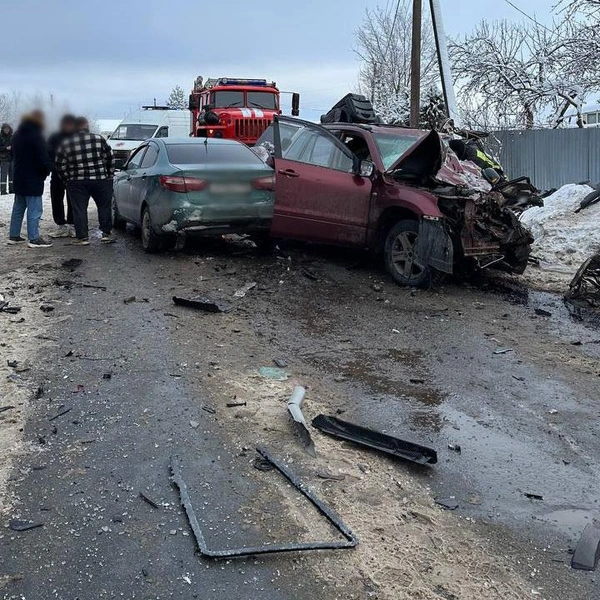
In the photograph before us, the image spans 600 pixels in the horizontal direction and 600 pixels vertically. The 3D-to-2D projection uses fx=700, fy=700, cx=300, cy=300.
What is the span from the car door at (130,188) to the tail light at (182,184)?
1.08 metres

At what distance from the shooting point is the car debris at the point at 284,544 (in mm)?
3119

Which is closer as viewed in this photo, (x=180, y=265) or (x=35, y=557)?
(x=35, y=557)

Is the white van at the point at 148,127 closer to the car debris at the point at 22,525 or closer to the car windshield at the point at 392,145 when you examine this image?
the car windshield at the point at 392,145

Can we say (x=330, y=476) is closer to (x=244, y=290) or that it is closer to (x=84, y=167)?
(x=244, y=290)

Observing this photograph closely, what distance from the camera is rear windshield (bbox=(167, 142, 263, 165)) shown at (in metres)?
9.20

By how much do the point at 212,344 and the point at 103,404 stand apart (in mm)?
1519

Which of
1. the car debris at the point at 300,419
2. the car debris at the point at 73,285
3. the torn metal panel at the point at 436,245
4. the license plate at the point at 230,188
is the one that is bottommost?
the car debris at the point at 300,419

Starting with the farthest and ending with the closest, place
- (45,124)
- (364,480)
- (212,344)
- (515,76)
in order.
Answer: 1. (515,76)
2. (45,124)
3. (212,344)
4. (364,480)

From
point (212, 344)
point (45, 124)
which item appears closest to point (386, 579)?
point (212, 344)

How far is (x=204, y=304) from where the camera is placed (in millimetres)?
7078

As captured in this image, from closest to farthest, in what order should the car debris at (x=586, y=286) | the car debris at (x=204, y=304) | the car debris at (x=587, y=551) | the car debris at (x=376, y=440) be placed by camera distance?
the car debris at (x=587, y=551), the car debris at (x=376, y=440), the car debris at (x=204, y=304), the car debris at (x=586, y=286)

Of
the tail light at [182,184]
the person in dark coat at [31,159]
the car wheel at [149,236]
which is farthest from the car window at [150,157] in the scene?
the person in dark coat at [31,159]

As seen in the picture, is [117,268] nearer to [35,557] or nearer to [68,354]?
[68,354]

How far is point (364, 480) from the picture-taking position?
3877 millimetres
